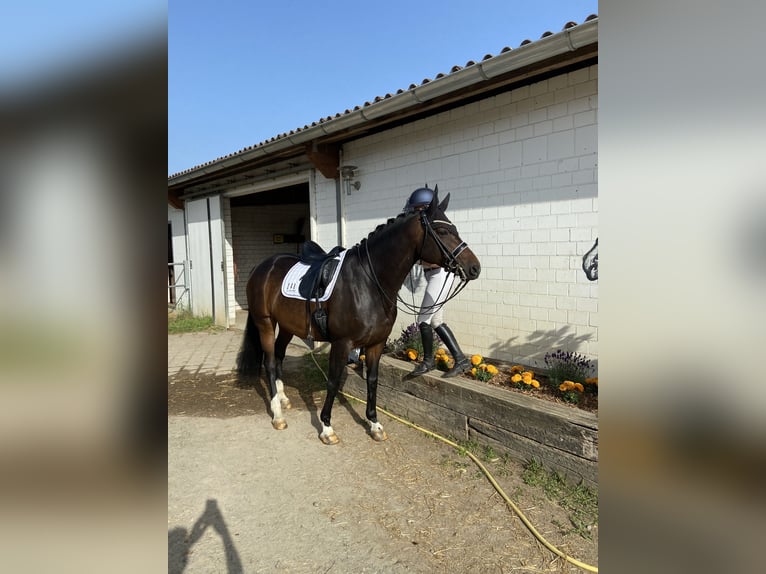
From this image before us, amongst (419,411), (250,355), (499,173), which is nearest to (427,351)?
(419,411)

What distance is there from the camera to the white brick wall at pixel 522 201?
4.14 metres

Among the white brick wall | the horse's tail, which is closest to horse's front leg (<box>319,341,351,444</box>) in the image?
the horse's tail

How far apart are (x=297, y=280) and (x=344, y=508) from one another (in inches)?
84.6

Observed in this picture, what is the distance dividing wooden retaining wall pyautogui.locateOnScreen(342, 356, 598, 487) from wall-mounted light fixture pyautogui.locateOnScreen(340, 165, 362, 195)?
3047mm

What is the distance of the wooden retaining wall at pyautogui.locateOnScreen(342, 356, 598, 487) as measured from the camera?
2.86m

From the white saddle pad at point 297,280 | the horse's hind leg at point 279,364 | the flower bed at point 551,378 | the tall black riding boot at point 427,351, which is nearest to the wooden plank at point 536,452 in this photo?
the flower bed at point 551,378

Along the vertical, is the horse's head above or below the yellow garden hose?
above

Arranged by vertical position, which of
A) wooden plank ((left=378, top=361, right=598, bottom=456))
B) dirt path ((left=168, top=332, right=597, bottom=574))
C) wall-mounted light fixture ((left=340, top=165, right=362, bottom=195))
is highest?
wall-mounted light fixture ((left=340, top=165, right=362, bottom=195))

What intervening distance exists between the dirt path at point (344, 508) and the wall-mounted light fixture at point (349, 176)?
3622mm

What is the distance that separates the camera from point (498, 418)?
3352 millimetres

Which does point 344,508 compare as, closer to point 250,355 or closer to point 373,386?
point 373,386

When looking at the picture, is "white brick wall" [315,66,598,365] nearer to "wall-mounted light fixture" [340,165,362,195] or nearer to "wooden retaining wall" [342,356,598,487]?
"wall-mounted light fixture" [340,165,362,195]
